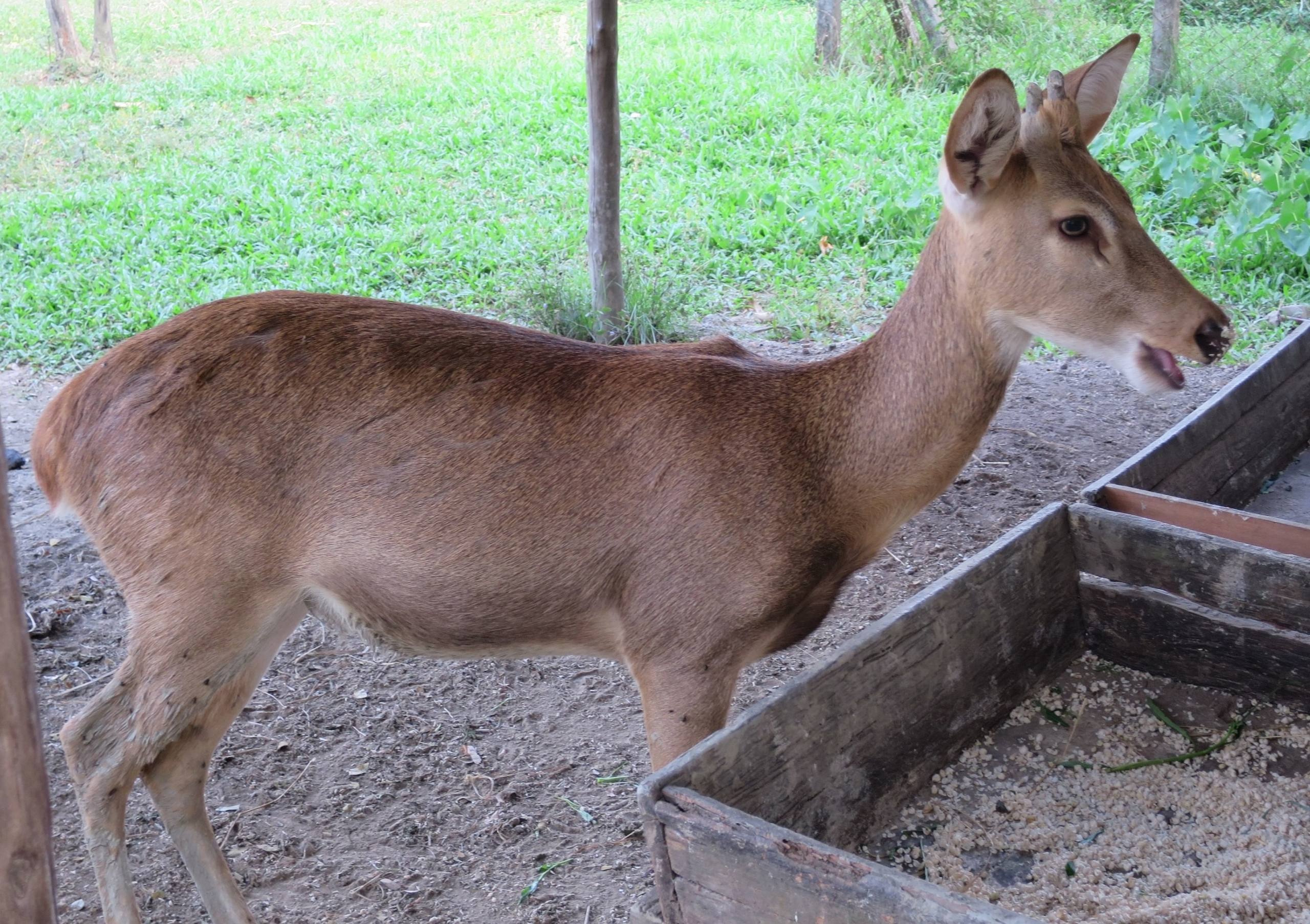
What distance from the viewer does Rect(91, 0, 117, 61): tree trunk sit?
12.3m

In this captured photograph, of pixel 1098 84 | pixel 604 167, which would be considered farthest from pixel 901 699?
pixel 604 167

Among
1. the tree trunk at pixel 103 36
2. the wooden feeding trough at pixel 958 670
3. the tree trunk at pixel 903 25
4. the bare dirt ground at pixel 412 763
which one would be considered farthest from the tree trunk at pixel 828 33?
the wooden feeding trough at pixel 958 670

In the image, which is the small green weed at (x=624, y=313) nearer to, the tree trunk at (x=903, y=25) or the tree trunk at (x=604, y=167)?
the tree trunk at (x=604, y=167)

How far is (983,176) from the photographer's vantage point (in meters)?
2.64

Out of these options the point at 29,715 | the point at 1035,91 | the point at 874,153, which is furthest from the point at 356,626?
the point at 874,153

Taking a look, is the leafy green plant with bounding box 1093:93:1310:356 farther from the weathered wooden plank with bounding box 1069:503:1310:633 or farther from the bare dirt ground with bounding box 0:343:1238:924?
the weathered wooden plank with bounding box 1069:503:1310:633

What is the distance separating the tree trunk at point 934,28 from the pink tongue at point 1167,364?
851 cm

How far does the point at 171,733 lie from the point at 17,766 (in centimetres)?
125

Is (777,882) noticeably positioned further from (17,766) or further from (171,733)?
(171,733)

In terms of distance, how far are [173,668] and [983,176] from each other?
2069mm

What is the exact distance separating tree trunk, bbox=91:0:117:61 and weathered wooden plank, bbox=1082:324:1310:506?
11.5m

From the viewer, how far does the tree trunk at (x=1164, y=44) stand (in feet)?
30.1

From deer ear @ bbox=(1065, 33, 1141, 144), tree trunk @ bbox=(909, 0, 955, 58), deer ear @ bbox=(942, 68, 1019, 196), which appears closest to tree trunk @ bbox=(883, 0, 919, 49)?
tree trunk @ bbox=(909, 0, 955, 58)

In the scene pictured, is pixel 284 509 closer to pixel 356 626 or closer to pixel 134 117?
pixel 356 626
